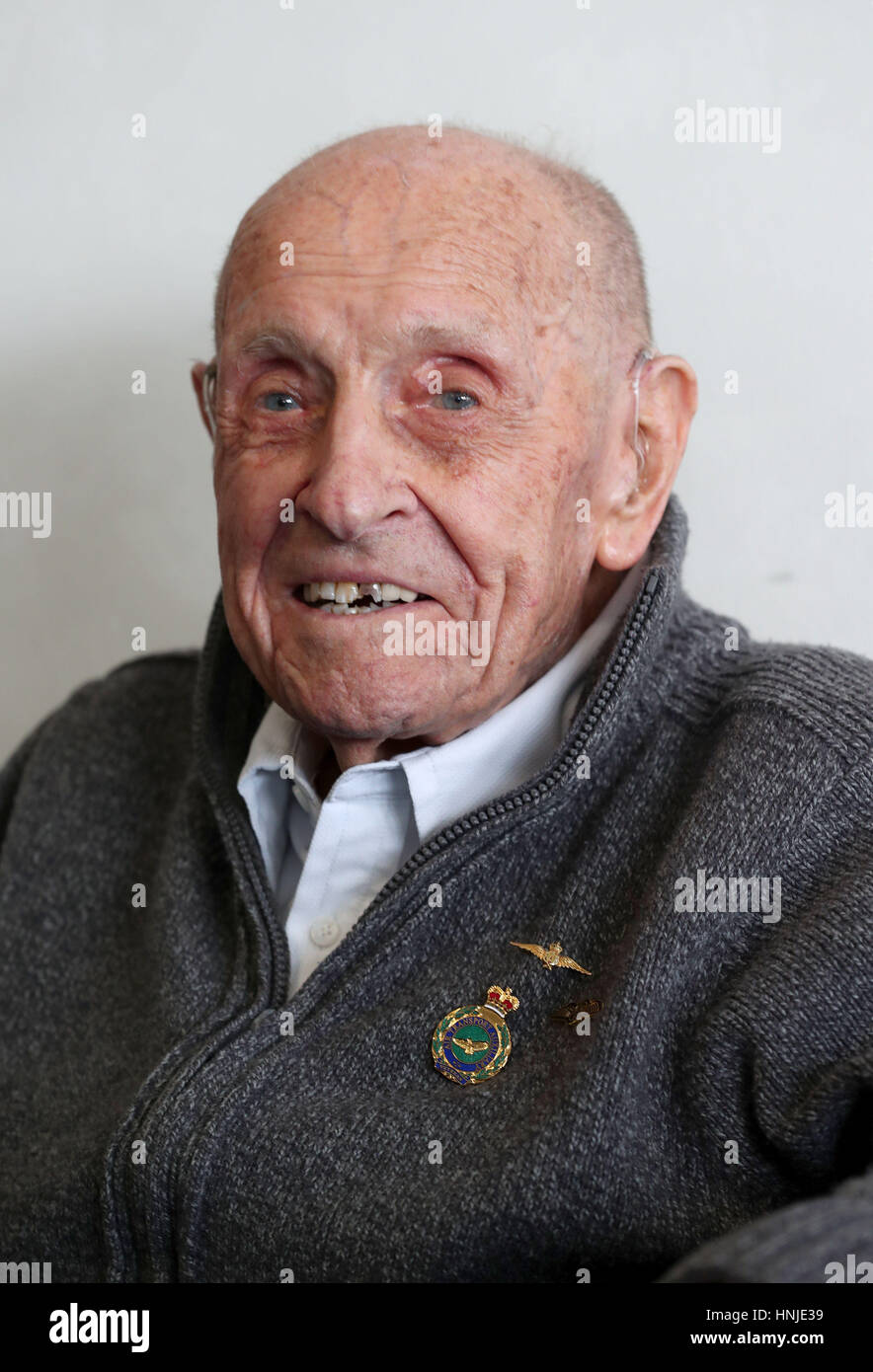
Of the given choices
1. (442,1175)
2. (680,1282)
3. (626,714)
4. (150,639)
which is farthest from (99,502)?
(680,1282)

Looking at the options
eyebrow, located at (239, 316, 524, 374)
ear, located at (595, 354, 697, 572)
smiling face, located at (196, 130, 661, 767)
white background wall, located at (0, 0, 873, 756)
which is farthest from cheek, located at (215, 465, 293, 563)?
white background wall, located at (0, 0, 873, 756)

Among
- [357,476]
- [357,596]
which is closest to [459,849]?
[357,596]

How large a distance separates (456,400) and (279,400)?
0.21m

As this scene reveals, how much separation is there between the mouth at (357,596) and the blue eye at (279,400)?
7.9 inches

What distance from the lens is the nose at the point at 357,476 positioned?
1520 mm

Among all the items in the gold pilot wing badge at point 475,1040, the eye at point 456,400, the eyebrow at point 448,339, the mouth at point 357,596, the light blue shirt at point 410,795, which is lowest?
the gold pilot wing badge at point 475,1040

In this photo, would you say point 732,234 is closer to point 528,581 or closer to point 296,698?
point 528,581

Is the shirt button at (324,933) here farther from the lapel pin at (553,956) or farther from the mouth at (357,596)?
the mouth at (357,596)

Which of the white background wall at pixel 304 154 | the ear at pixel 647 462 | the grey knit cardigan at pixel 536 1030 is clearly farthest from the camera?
the white background wall at pixel 304 154

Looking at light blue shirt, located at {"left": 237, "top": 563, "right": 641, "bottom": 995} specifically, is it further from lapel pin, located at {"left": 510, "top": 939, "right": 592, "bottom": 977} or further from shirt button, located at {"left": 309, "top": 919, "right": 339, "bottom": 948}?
lapel pin, located at {"left": 510, "top": 939, "right": 592, "bottom": 977}

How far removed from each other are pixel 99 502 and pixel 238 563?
79 centimetres

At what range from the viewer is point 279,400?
165cm

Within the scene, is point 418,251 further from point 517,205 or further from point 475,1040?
point 475,1040

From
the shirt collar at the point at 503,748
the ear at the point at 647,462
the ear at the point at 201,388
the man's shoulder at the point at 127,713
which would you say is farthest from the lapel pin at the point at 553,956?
the ear at the point at 201,388
